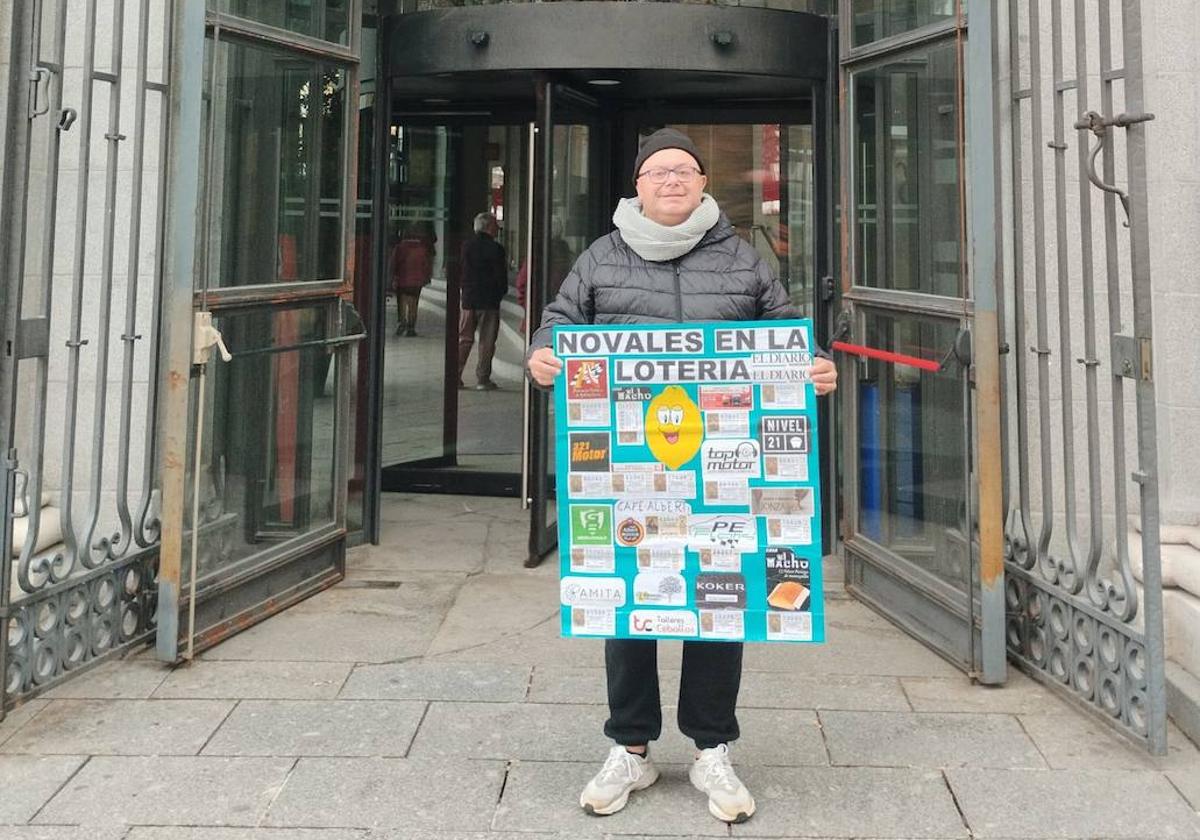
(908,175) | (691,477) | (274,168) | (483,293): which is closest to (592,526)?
(691,477)

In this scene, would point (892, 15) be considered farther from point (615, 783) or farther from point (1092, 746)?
point (615, 783)

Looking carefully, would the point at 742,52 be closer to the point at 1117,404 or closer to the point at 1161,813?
the point at 1117,404

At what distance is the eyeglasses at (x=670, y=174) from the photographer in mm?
3266

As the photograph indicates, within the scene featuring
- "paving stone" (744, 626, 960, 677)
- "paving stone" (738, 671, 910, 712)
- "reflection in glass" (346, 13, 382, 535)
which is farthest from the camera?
"reflection in glass" (346, 13, 382, 535)

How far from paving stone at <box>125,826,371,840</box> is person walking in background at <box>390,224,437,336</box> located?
4.82 m

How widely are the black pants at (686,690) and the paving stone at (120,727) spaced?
1.37m

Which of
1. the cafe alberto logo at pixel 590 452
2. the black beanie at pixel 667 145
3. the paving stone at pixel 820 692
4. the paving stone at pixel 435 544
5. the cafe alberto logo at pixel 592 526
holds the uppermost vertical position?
the black beanie at pixel 667 145

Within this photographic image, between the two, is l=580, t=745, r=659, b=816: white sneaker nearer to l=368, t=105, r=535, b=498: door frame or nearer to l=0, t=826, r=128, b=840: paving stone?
l=0, t=826, r=128, b=840: paving stone

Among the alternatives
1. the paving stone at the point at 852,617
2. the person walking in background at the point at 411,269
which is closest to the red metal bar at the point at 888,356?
the paving stone at the point at 852,617

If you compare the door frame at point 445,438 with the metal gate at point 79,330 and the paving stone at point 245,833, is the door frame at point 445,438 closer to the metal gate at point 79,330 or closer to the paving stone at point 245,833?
the metal gate at point 79,330

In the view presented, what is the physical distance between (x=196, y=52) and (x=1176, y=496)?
391 cm

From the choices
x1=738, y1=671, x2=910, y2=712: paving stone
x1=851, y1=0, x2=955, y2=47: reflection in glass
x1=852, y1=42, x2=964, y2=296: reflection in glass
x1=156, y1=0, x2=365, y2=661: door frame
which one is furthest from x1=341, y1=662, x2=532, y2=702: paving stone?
x1=851, y1=0, x2=955, y2=47: reflection in glass

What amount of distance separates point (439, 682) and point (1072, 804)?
2147 mm

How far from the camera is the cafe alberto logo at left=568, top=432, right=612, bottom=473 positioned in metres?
3.33
